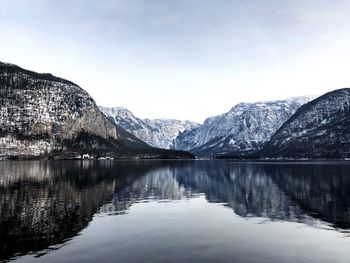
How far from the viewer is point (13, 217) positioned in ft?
192

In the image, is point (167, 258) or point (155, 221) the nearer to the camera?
point (167, 258)

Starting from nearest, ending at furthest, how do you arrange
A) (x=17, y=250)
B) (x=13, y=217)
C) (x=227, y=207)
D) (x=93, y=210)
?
(x=17, y=250) → (x=13, y=217) → (x=93, y=210) → (x=227, y=207)

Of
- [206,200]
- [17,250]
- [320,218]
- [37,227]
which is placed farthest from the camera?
[206,200]

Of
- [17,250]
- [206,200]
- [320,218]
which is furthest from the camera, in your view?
[206,200]

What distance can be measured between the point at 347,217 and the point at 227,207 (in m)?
23.4

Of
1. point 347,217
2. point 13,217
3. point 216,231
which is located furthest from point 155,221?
point 347,217

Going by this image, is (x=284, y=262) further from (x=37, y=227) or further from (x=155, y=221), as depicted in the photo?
(x=37, y=227)

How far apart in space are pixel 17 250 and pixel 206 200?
54.6 m

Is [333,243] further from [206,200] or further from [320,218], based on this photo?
[206,200]

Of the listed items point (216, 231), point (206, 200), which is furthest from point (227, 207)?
point (216, 231)

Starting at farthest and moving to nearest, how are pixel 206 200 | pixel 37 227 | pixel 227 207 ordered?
pixel 206 200
pixel 227 207
pixel 37 227

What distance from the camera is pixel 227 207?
77.3m

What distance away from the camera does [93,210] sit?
6888cm

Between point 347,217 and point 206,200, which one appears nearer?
point 347,217
